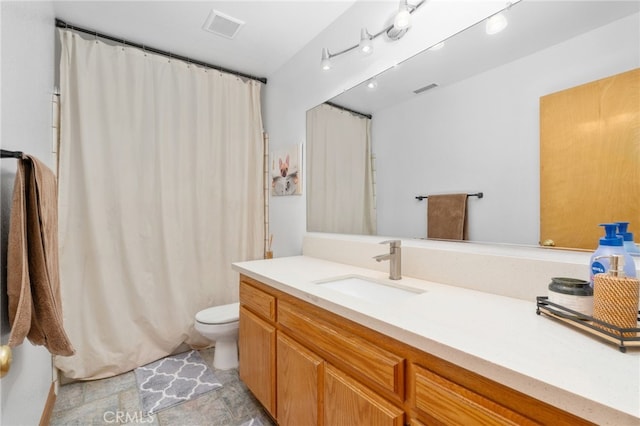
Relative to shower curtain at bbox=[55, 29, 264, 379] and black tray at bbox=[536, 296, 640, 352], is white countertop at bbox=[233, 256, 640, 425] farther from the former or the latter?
shower curtain at bbox=[55, 29, 264, 379]

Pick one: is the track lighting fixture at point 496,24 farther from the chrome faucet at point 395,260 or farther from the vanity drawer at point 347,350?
the vanity drawer at point 347,350

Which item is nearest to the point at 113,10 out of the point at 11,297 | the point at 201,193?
the point at 201,193

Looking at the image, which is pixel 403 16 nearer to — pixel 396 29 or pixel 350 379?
pixel 396 29

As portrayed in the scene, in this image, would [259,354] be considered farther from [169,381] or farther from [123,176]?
[123,176]

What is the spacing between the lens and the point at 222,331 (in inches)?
78.4

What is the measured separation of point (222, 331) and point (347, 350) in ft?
4.27

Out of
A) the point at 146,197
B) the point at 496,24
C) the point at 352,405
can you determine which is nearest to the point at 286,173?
the point at 146,197

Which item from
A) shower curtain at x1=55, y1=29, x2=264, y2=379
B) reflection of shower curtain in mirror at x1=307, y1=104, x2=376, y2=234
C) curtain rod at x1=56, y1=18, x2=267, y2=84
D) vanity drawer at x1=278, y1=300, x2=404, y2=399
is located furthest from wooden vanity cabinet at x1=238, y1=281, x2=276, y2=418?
curtain rod at x1=56, y1=18, x2=267, y2=84

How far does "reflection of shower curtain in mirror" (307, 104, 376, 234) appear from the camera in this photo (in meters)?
1.78

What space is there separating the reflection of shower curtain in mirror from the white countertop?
736 millimetres

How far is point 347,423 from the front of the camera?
3.26 feet

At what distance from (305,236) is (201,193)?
37.8 inches

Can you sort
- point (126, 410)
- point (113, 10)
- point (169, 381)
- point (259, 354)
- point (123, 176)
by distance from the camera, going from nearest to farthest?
1. point (259, 354)
2. point (126, 410)
3. point (113, 10)
4. point (169, 381)
5. point (123, 176)

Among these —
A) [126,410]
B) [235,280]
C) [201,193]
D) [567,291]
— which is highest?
[201,193]
